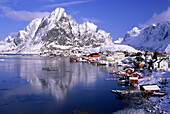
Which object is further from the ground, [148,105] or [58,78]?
[58,78]

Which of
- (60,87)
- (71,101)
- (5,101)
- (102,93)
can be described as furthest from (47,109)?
(60,87)

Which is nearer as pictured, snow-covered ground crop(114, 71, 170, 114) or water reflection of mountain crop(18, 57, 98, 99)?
snow-covered ground crop(114, 71, 170, 114)

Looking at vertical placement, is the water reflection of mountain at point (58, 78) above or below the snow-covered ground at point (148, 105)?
above

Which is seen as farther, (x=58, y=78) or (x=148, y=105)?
(x=58, y=78)

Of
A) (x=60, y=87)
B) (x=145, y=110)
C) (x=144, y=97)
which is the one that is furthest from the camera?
(x=60, y=87)

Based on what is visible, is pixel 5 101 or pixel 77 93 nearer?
pixel 5 101

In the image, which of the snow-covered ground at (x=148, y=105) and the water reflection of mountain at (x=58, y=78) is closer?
the snow-covered ground at (x=148, y=105)

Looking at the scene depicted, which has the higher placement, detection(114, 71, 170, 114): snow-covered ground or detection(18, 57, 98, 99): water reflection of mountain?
detection(18, 57, 98, 99): water reflection of mountain

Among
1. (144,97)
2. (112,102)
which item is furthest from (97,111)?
(144,97)

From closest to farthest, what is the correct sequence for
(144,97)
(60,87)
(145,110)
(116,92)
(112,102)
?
(145,110), (112,102), (144,97), (116,92), (60,87)

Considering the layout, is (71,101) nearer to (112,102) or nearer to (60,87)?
(112,102)
